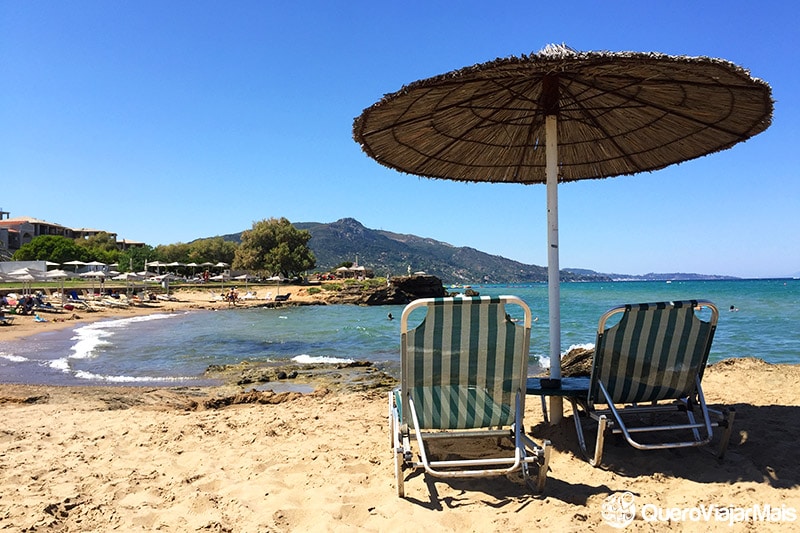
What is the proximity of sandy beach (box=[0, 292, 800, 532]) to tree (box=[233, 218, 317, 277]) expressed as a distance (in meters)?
61.6

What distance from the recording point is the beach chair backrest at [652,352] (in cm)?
316

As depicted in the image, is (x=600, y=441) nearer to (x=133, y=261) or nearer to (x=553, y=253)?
(x=553, y=253)

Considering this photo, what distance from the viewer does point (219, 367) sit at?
1157 centimetres

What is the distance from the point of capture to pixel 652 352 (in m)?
3.25

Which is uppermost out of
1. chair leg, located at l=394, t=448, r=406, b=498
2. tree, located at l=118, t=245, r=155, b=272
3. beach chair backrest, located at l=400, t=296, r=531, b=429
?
tree, located at l=118, t=245, r=155, b=272

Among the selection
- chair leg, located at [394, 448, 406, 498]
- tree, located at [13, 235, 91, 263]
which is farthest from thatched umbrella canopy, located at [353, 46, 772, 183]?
tree, located at [13, 235, 91, 263]

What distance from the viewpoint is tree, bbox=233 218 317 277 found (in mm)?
65312

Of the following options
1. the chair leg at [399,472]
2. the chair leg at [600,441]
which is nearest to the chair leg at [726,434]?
the chair leg at [600,441]

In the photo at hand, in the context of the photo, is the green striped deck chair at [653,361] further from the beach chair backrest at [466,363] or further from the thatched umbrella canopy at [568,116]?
the thatched umbrella canopy at [568,116]

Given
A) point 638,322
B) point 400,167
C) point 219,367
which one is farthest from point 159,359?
point 638,322
